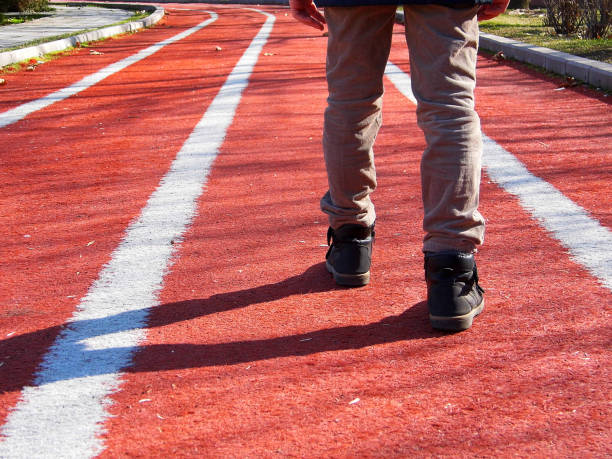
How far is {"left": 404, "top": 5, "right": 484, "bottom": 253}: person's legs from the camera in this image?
7.76 feet

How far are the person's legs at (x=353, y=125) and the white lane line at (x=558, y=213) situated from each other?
2.86 ft

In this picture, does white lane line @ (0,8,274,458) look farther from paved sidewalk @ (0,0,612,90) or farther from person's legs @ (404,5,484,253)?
paved sidewalk @ (0,0,612,90)

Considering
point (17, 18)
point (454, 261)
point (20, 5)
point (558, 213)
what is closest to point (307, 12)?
point (454, 261)

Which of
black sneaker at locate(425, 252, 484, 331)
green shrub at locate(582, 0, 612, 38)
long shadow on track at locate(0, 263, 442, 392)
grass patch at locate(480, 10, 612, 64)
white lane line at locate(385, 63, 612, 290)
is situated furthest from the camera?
green shrub at locate(582, 0, 612, 38)

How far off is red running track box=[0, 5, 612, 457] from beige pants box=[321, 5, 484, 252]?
375mm

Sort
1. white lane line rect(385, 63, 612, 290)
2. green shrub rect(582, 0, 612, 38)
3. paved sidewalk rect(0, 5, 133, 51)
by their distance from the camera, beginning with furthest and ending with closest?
paved sidewalk rect(0, 5, 133, 51), green shrub rect(582, 0, 612, 38), white lane line rect(385, 63, 612, 290)

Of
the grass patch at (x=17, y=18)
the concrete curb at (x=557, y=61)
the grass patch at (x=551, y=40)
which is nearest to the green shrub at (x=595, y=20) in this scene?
the grass patch at (x=551, y=40)

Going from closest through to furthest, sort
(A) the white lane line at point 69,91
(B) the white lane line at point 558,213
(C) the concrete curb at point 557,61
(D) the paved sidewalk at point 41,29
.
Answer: (B) the white lane line at point 558,213 → (A) the white lane line at point 69,91 → (C) the concrete curb at point 557,61 → (D) the paved sidewalk at point 41,29

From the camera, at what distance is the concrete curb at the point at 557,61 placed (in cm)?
781

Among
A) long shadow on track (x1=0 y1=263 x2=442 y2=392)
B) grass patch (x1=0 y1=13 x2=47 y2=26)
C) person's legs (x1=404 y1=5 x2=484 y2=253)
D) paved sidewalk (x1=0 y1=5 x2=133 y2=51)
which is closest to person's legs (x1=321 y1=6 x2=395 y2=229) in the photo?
person's legs (x1=404 y1=5 x2=484 y2=253)

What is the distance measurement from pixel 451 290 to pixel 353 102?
2.32 ft

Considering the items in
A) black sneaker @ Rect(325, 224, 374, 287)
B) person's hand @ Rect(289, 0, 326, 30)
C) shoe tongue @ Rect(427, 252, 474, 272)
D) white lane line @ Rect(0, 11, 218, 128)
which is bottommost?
white lane line @ Rect(0, 11, 218, 128)

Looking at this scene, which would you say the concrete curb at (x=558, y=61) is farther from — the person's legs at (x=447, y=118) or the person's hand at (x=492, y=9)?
the person's legs at (x=447, y=118)

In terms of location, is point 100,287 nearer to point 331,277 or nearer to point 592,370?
point 331,277
